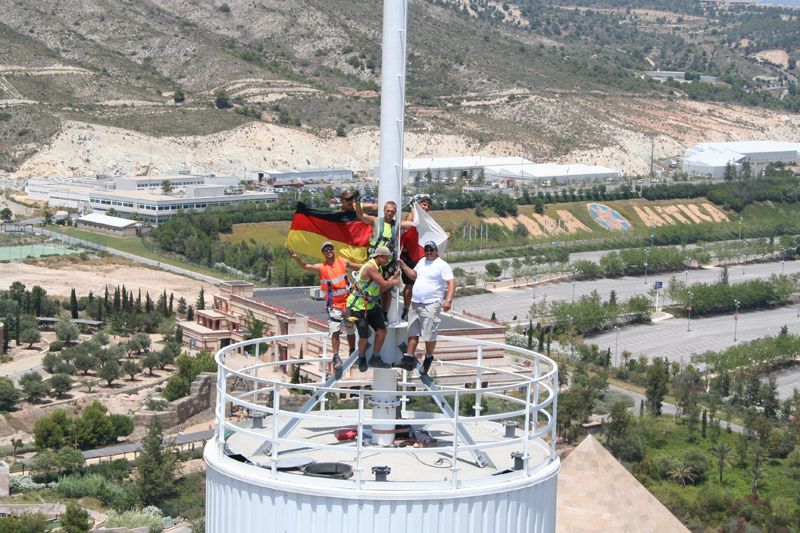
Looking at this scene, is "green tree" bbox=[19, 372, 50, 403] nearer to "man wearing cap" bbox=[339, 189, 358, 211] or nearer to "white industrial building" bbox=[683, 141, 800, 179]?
"man wearing cap" bbox=[339, 189, 358, 211]

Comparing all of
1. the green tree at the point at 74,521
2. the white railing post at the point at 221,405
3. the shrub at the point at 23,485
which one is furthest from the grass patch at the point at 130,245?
the white railing post at the point at 221,405

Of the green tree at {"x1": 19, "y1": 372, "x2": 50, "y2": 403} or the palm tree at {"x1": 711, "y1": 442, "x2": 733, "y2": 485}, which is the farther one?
the green tree at {"x1": 19, "y1": 372, "x2": 50, "y2": 403}

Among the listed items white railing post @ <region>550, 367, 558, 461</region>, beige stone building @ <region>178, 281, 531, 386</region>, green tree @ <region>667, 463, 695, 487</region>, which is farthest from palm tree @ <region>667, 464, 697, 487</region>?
white railing post @ <region>550, 367, 558, 461</region>

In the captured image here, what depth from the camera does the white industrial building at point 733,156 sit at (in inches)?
5925

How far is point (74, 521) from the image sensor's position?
3906 centimetres

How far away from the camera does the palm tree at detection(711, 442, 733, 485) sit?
169ft

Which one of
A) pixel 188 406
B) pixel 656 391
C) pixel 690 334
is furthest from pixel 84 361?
pixel 690 334

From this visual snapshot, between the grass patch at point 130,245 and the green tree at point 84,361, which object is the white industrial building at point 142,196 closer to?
the grass patch at point 130,245

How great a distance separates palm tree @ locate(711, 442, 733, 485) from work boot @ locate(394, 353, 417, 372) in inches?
1655

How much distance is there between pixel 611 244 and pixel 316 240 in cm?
10515

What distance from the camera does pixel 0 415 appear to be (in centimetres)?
5366

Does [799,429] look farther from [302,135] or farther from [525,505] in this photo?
[302,135]

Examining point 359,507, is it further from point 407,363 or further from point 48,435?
point 48,435

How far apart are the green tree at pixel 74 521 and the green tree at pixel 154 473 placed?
454 centimetres
